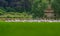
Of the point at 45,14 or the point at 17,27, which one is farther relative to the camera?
the point at 45,14

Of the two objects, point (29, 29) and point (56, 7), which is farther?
point (56, 7)

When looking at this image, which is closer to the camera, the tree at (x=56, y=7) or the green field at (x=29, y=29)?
the green field at (x=29, y=29)

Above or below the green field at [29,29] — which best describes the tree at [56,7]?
below

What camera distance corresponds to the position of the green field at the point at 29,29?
175 inches

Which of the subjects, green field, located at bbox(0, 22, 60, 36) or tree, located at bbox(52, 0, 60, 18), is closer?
green field, located at bbox(0, 22, 60, 36)

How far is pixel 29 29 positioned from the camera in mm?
4504

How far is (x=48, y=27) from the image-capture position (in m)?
4.57

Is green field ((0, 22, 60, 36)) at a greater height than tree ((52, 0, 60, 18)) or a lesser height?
greater

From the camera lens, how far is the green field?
4449 mm

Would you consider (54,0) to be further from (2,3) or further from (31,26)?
(31,26)

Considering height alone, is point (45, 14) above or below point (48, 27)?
below

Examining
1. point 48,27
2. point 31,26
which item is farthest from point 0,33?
point 48,27

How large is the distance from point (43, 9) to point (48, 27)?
2356cm

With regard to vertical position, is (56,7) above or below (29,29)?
below
